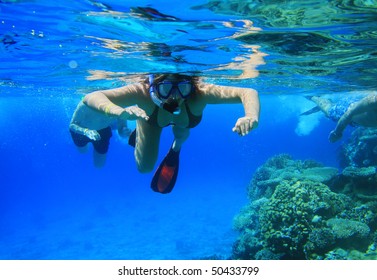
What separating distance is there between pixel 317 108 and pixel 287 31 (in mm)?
Answer: 13540

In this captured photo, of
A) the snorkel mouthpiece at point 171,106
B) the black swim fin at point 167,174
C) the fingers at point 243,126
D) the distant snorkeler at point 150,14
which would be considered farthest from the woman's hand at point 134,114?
the black swim fin at point 167,174

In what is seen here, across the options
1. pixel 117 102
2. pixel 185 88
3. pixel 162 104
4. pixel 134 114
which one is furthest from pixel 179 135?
pixel 134 114

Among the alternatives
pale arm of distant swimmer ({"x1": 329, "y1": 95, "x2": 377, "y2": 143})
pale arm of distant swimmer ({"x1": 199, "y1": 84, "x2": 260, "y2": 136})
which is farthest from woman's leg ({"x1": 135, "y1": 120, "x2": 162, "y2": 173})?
pale arm of distant swimmer ({"x1": 329, "y1": 95, "x2": 377, "y2": 143})

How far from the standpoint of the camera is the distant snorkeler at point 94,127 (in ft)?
37.1

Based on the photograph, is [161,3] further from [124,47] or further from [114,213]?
[114,213]

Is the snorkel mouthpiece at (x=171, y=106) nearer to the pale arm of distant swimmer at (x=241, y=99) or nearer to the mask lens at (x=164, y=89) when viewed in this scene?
the mask lens at (x=164, y=89)

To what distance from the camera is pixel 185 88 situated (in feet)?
20.8

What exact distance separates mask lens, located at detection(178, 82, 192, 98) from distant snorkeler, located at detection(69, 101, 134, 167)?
4492 millimetres

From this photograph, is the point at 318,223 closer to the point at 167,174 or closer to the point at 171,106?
the point at 167,174

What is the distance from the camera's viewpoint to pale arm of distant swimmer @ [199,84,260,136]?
399 cm

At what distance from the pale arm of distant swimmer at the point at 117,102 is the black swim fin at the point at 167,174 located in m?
3.04

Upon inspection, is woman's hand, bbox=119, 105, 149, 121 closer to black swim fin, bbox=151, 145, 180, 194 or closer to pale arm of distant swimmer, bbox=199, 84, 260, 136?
pale arm of distant swimmer, bbox=199, 84, 260, 136

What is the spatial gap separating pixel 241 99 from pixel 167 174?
4.31 meters
